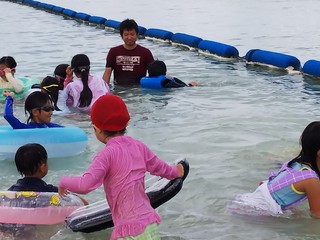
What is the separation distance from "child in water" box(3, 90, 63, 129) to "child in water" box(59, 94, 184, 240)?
1971mm

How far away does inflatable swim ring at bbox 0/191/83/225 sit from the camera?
340 centimetres

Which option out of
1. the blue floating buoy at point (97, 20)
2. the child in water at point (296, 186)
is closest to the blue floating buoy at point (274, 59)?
the child in water at point (296, 186)

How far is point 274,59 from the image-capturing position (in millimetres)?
9734

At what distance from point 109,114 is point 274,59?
24.4ft

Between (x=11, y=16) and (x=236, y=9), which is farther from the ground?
(x=236, y=9)

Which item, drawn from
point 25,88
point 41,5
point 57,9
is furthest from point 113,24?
point 25,88

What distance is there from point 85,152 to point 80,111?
1.30 m

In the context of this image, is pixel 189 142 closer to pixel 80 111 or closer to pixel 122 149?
pixel 80 111

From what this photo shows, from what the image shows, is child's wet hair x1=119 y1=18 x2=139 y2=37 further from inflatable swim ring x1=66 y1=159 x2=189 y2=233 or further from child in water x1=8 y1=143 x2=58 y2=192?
inflatable swim ring x1=66 y1=159 x2=189 y2=233

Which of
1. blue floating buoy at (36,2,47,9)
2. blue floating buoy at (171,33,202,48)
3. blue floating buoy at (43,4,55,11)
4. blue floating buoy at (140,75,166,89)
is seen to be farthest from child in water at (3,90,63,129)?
blue floating buoy at (36,2,47,9)

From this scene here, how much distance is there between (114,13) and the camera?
23.5 m

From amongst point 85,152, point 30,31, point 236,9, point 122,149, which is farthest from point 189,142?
point 236,9

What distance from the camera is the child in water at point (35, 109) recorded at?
4.60 metres

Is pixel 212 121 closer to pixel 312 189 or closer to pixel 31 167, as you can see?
pixel 312 189
